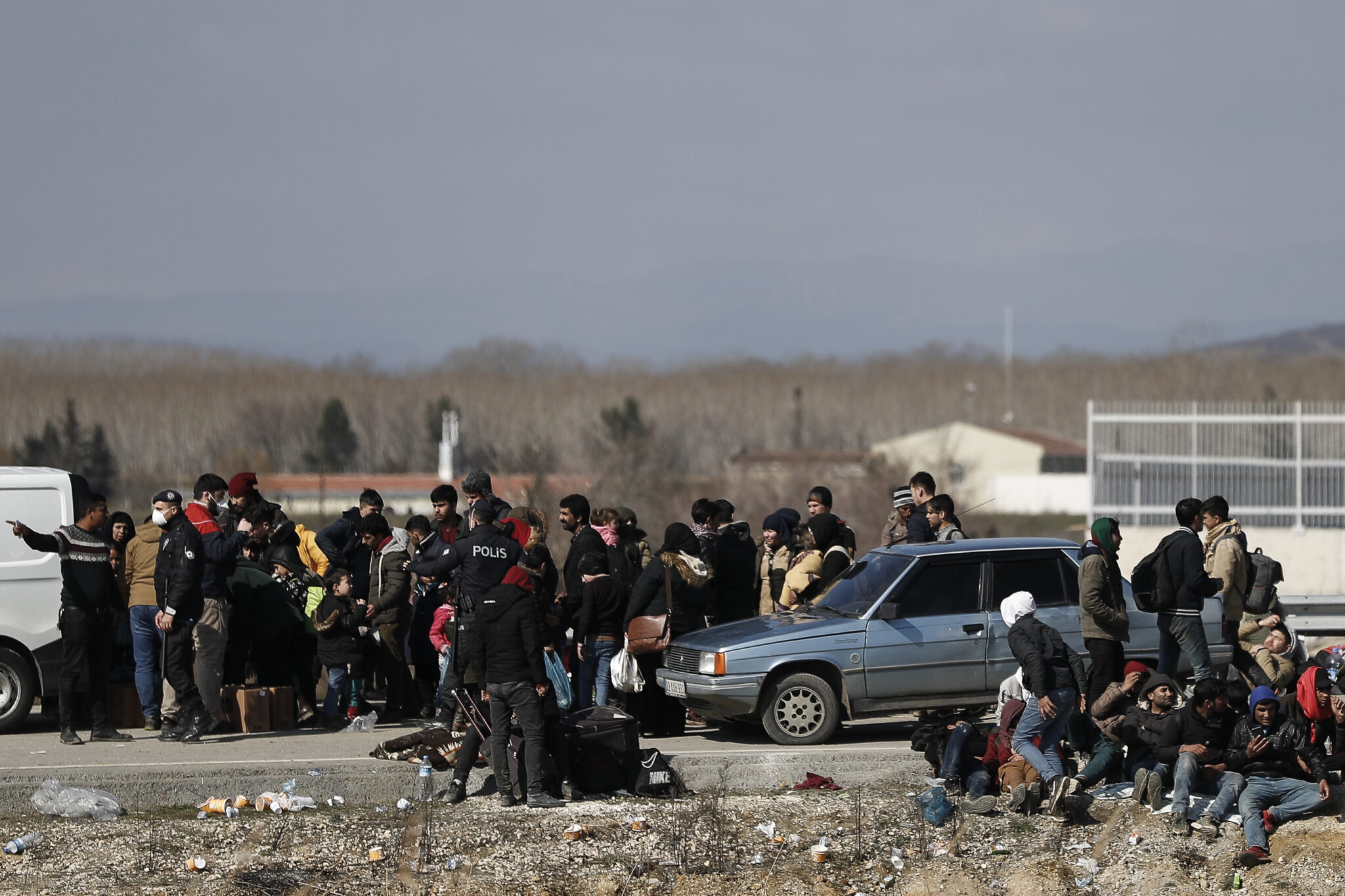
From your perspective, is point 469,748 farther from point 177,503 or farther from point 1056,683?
point 1056,683

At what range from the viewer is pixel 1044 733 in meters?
9.99

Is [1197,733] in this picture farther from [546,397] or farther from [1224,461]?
[546,397]

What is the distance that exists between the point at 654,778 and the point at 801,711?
159 cm

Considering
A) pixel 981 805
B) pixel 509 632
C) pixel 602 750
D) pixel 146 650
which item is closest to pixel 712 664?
pixel 602 750

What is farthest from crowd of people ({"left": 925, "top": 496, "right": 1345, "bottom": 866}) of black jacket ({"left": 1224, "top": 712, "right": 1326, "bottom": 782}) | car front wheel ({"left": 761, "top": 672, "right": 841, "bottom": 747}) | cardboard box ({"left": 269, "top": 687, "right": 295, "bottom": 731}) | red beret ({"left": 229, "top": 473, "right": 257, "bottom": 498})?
red beret ({"left": 229, "top": 473, "right": 257, "bottom": 498})

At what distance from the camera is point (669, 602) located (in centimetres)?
1140

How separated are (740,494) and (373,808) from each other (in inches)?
1837

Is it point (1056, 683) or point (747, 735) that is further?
point (747, 735)

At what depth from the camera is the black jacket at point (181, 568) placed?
35.1 ft

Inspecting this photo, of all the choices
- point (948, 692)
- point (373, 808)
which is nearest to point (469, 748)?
point (373, 808)

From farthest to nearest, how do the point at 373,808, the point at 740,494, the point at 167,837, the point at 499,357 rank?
the point at 499,357 → the point at 740,494 → the point at 373,808 → the point at 167,837

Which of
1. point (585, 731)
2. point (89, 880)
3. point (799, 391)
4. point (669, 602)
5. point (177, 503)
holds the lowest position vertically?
point (89, 880)

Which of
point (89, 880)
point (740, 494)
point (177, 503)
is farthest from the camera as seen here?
point (740, 494)

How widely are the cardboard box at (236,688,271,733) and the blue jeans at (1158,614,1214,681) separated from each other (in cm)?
691
